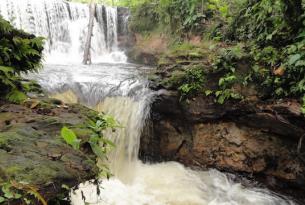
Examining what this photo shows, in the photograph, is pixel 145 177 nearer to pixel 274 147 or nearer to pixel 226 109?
pixel 226 109

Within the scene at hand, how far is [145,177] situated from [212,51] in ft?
11.0

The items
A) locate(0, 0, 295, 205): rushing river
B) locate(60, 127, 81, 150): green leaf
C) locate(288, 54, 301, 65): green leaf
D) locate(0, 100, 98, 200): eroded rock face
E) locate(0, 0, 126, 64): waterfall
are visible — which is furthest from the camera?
locate(0, 0, 126, 64): waterfall

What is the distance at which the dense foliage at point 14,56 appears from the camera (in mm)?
3672

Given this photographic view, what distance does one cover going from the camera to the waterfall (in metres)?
12.7

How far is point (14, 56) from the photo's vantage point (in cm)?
378

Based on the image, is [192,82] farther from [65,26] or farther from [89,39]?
[65,26]

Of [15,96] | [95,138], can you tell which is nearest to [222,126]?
[95,138]

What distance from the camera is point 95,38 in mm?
14391

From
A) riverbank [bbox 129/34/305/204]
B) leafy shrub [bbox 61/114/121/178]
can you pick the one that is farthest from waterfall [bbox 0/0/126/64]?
leafy shrub [bbox 61/114/121/178]

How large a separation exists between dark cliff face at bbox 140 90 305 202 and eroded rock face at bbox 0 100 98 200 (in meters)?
3.22

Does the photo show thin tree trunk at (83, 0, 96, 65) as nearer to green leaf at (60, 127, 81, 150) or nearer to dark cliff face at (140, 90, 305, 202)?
dark cliff face at (140, 90, 305, 202)

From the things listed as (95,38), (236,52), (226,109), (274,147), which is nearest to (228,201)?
(274,147)

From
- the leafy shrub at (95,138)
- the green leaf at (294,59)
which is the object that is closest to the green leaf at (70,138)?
the leafy shrub at (95,138)

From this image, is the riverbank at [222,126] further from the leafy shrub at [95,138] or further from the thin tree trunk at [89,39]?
the thin tree trunk at [89,39]
